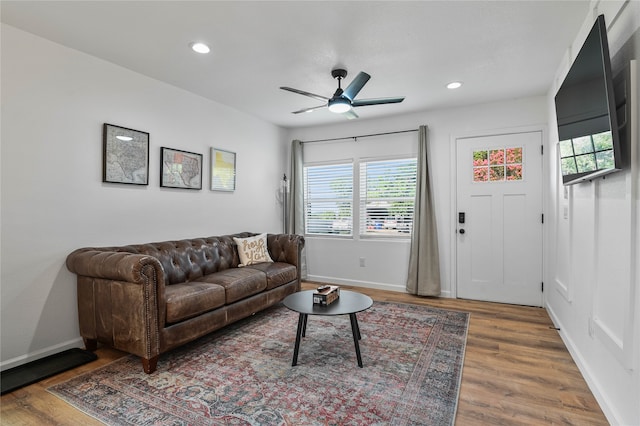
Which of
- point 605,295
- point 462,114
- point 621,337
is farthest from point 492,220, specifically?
point 621,337

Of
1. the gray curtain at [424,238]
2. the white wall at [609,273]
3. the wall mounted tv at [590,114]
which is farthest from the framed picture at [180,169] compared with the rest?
the white wall at [609,273]

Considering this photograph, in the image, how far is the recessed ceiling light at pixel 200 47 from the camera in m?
2.71

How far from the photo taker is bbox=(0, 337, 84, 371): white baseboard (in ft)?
7.93

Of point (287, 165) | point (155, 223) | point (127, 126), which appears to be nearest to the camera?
point (127, 126)

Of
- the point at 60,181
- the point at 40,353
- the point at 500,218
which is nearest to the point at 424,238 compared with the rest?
the point at 500,218

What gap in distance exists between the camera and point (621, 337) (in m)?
1.68

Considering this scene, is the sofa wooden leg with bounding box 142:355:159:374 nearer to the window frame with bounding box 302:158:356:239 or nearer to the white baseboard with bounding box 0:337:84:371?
the white baseboard with bounding box 0:337:84:371

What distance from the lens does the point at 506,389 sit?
6.99 ft

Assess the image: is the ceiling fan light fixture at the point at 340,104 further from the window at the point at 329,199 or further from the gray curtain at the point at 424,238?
the window at the point at 329,199

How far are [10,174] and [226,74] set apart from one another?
6.47 ft

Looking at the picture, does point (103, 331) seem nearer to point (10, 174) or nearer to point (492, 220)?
point (10, 174)

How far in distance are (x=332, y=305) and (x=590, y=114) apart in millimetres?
2102

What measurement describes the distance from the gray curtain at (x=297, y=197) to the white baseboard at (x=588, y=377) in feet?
11.4

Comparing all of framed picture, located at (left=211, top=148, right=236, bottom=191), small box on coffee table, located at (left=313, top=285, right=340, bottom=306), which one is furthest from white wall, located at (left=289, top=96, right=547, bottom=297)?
small box on coffee table, located at (left=313, top=285, right=340, bottom=306)
